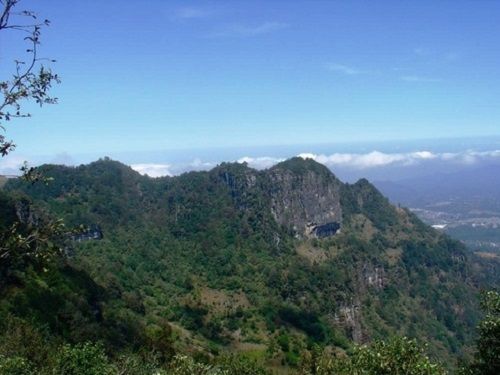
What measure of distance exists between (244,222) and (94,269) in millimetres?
72707

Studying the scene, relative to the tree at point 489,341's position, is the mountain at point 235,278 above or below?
below

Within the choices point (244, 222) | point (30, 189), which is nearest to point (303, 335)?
point (244, 222)

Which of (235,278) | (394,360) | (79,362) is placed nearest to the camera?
(394,360)

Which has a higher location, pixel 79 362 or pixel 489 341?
pixel 489 341

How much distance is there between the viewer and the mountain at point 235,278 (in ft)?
376

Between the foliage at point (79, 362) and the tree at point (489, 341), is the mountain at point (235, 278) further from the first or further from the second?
the tree at point (489, 341)

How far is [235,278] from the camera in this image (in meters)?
149

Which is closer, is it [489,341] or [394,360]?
[394,360]

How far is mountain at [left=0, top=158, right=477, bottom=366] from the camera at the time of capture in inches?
4510

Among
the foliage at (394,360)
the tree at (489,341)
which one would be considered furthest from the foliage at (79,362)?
the tree at (489,341)

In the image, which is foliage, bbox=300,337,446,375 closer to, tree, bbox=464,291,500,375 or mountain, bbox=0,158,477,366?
tree, bbox=464,291,500,375

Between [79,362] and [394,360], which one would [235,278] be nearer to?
[79,362]

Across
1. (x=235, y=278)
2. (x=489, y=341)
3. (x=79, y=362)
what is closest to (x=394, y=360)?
(x=489, y=341)

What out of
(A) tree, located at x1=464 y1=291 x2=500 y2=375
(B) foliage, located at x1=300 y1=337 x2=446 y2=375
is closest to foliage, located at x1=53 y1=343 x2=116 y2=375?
(B) foliage, located at x1=300 y1=337 x2=446 y2=375
